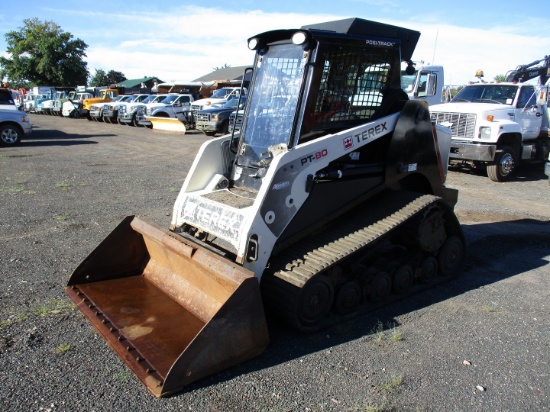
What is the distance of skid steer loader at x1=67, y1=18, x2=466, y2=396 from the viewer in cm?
378

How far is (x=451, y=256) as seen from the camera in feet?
17.9

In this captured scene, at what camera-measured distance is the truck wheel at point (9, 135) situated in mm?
16844

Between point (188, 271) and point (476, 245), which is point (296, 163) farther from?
point (476, 245)

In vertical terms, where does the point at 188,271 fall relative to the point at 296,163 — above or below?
below

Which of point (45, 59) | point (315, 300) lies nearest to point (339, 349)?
point (315, 300)

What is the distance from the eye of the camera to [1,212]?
779cm

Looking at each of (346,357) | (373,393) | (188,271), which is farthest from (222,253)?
(373,393)

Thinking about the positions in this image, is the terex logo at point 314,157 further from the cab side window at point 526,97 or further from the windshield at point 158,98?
the windshield at point 158,98

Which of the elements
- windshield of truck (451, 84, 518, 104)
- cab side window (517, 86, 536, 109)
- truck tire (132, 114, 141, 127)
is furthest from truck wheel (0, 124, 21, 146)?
cab side window (517, 86, 536, 109)

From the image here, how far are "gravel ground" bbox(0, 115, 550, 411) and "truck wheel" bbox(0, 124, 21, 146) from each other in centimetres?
1101

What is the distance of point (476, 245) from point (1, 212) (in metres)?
7.21

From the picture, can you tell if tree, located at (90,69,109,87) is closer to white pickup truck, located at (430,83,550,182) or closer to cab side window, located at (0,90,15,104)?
cab side window, located at (0,90,15,104)

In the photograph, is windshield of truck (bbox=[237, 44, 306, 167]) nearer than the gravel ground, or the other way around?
the gravel ground

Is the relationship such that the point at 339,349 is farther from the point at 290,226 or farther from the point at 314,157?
the point at 314,157
